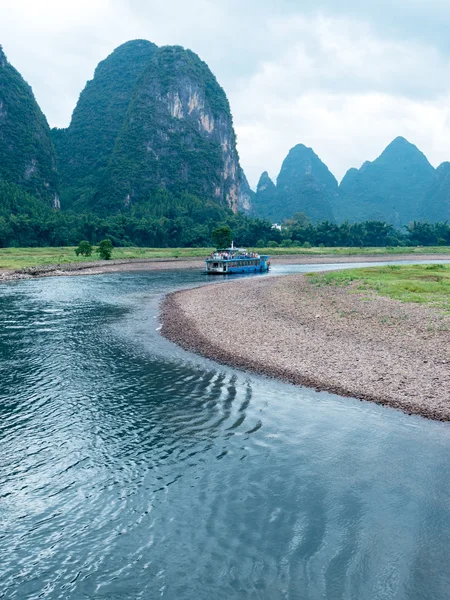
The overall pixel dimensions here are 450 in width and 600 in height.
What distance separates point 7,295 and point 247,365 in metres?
35.9

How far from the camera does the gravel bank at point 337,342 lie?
57.4ft

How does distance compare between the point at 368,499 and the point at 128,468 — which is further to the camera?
the point at 128,468

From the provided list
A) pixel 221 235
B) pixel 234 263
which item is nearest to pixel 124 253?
pixel 221 235

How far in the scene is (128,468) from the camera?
12133 millimetres

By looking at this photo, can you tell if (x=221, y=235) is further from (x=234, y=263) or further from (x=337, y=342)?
(x=337, y=342)

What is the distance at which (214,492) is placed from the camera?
35.9ft

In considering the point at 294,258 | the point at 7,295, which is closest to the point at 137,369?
the point at 7,295

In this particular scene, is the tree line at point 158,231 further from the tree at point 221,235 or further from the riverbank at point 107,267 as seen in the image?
the riverbank at point 107,267

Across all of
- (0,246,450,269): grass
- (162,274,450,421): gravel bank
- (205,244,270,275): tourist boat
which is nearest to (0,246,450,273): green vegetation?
(0,246,450,269): grass

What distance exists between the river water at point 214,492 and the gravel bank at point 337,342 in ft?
4.91

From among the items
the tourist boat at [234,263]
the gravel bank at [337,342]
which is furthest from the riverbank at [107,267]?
the gravel bank at [337,342]

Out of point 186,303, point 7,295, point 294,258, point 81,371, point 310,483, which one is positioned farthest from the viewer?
point 294,258

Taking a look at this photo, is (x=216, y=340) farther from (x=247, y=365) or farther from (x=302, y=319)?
(x=302, y=319)

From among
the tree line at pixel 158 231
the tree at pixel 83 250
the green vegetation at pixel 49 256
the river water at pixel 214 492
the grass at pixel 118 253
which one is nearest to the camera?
the river water at pixel 214 492
